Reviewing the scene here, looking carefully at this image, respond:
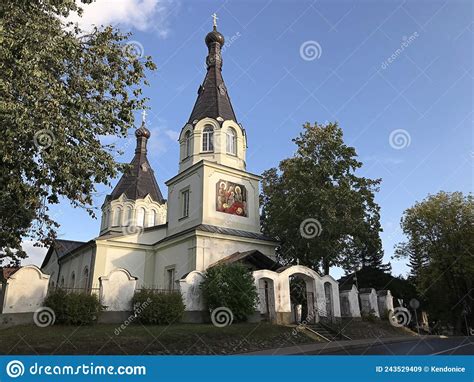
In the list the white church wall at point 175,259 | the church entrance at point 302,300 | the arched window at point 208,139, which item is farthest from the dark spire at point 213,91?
the church entrance at point 302,300

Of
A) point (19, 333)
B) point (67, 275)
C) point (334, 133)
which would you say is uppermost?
point (334, 133)

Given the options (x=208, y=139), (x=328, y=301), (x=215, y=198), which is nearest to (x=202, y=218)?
(x=215, y=198)

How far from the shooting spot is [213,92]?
2717cm

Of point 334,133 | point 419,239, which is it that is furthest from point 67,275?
point 419,239

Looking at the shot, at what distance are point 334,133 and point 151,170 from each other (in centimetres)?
2006

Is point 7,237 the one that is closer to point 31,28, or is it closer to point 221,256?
point 31,28

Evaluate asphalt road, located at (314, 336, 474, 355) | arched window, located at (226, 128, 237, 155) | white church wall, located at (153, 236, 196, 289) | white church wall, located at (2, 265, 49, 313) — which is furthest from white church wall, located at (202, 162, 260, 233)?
asphalt road, located at (314, 336, 474, 355)

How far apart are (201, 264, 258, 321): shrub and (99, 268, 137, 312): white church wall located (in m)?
3.33

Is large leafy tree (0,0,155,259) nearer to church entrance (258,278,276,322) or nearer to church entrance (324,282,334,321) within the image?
church entrance (258,278,276,322)

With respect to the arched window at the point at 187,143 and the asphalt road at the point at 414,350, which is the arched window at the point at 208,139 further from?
the asphalt road at the point at 414,350

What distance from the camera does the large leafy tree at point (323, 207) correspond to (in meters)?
22.2

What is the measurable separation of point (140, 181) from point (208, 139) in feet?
43.8

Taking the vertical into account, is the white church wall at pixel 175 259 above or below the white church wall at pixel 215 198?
below

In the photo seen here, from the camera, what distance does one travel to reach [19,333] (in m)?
11.8
